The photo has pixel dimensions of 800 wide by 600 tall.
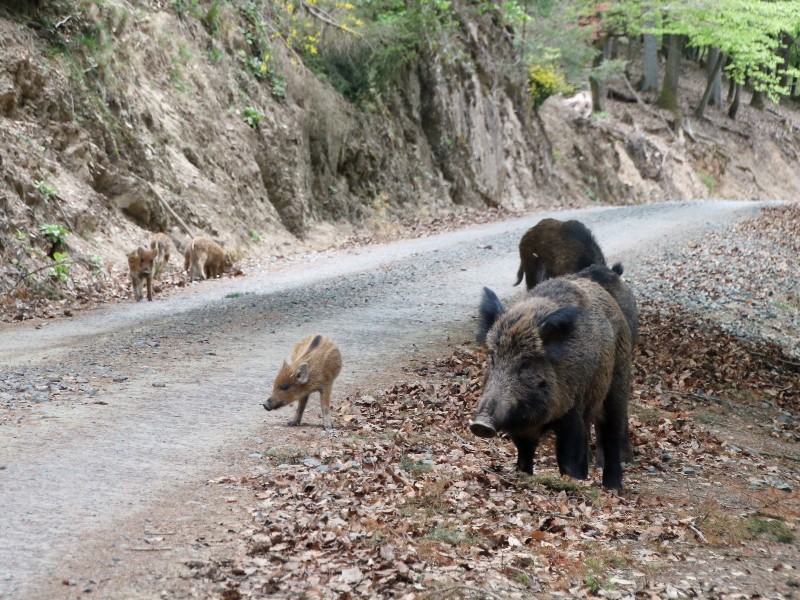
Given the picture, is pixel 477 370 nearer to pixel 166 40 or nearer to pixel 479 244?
pixel 479 244

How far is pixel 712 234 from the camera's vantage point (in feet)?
78.1

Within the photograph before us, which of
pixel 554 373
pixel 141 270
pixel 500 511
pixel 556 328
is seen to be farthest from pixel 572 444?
pixel 141 270

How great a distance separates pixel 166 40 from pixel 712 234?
14195mm

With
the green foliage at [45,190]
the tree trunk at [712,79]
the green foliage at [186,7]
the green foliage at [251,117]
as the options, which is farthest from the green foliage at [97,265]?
the tree trunk at [712,79]

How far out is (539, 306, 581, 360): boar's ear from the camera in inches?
267

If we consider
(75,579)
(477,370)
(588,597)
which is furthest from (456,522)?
(477,370)

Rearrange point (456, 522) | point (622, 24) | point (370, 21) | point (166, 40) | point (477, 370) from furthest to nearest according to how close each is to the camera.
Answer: point (622, 24)
point (370, 21)
point (166, 40)
point (477, 370)
point (456, 522)

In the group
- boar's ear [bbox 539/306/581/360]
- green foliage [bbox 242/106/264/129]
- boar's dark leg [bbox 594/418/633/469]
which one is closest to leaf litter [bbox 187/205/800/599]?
boar's dark leg [bbox 594/418/633/469]

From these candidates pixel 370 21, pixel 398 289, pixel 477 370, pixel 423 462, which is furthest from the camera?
pixel 370 21

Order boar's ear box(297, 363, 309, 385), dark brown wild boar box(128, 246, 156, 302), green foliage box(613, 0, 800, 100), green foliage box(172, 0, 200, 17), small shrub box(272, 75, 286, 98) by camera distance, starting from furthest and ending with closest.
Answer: green foliage box(613, 0, 800, 100) → small shrub box(272, 75, 286, 98) → green foliage box(172, 0, 200, 17) → dark brown wild boar box(128, 246, 156, 302) → boar's ear box(297, 363, 309, 385)

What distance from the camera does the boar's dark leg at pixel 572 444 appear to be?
6984 mm

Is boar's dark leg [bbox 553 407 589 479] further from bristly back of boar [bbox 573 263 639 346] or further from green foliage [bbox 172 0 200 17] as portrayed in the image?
green foliage [bbox 172 0 200 17]

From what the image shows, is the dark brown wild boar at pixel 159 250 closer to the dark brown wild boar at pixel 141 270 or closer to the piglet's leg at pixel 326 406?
the dark brown wild boar at pixel 141 270

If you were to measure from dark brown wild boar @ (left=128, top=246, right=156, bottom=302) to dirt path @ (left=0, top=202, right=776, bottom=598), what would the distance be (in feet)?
1.09
